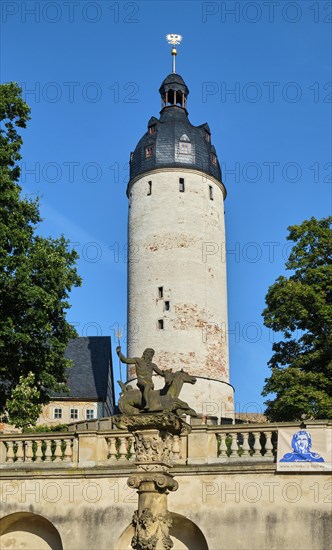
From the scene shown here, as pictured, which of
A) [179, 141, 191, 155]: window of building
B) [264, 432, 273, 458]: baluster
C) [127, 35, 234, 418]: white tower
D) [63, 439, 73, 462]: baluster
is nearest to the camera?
[264, 432, 273, 458]: baluster

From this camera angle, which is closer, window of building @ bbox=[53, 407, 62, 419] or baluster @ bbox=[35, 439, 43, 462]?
baluster @ bbox=[35, 439, 43, 462]

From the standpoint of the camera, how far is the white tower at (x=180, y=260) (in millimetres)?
52375

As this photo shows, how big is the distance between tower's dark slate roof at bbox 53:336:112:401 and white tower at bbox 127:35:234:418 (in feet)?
34.8

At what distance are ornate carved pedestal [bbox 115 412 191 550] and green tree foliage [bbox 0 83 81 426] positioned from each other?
45.4ft

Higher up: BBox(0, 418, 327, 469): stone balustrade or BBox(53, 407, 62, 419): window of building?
BBox(53, 407, 62, 419): window of building

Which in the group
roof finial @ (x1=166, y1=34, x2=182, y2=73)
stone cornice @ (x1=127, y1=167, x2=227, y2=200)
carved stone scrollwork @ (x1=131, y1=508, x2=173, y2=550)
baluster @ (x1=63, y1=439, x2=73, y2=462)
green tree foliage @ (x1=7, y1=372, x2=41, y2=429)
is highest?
roof finial @ (x1=166, y1=34, x2=182, y2=73)

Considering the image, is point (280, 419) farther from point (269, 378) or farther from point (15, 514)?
point (15, 514)

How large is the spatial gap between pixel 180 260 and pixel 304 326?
20352 mm

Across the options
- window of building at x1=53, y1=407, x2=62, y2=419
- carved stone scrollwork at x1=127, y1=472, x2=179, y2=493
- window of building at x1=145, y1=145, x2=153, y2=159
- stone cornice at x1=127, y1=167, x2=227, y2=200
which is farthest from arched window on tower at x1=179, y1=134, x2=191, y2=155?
carved stone scrollwork at x1=127, y1=472, x2=179, y2=493

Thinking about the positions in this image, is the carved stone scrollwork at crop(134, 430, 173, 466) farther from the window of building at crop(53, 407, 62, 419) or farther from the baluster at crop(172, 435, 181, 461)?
the window of building at crop(53, 407, 62, 419)

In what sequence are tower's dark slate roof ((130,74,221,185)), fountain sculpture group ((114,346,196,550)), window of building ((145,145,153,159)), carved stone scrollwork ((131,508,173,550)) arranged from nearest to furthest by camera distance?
carved stone scrollwork ((131,508,173,550)) → fountain sculpture group ((114,346,196,550)) → tower's dark slate roof ((130,74,221,185)) → window of building ((145,145,153,159))

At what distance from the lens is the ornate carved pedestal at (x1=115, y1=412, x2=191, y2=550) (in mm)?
12984

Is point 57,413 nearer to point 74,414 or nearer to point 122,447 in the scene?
point 74,414

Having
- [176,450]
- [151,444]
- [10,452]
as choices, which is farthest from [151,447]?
[10,452]
